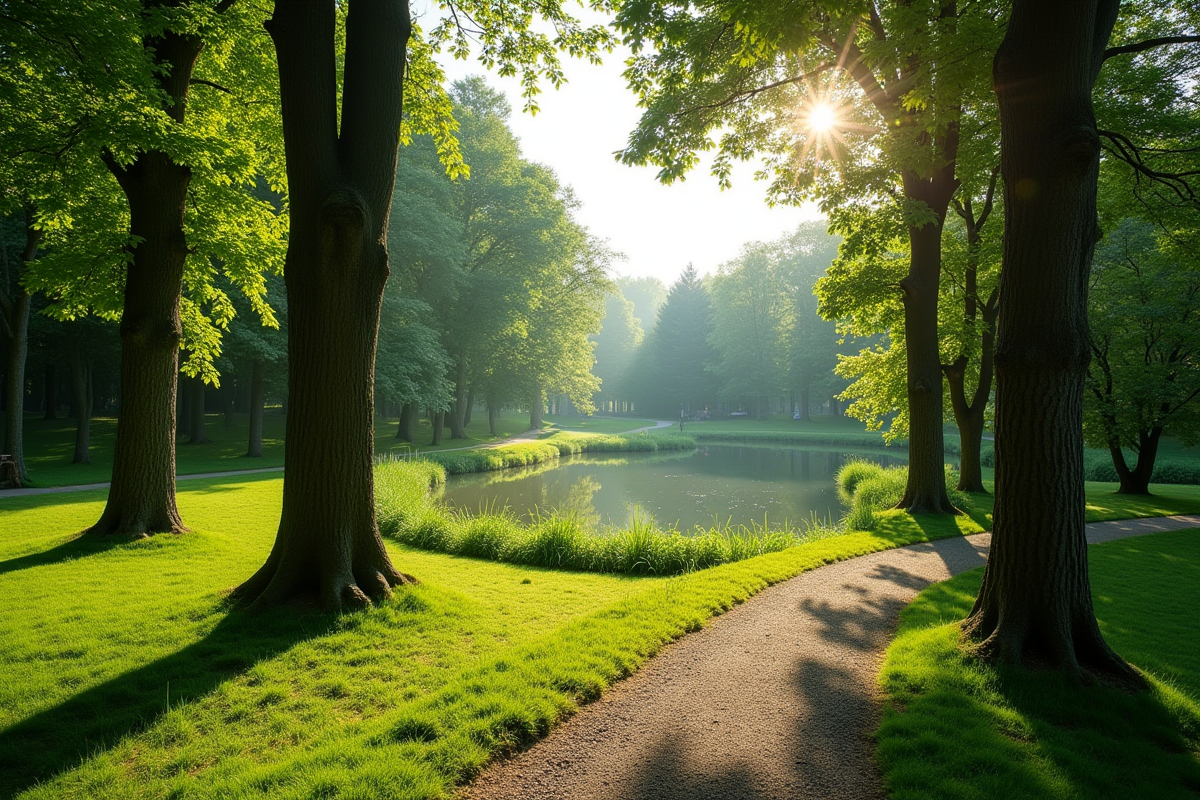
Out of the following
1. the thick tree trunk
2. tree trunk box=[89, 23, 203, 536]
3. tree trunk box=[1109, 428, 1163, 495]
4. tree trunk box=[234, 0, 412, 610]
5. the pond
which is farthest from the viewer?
tree trunk box=[1109, 428, 1163, 495]

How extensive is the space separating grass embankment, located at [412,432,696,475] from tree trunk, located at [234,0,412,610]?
15260 millimetres

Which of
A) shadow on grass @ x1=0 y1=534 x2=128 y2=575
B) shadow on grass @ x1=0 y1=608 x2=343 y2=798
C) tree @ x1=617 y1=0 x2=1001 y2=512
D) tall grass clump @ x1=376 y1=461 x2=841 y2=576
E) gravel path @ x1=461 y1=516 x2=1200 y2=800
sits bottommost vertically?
tall grass clump @ x1=376 y1=461 x2=841 y2=576

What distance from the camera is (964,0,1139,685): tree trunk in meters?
3.98

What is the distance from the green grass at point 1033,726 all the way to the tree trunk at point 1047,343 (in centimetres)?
35

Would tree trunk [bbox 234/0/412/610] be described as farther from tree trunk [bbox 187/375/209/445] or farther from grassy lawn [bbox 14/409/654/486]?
tree trunk [bbox 187/375/209/445]

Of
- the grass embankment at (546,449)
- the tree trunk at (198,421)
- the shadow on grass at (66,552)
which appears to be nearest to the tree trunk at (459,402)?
the grass embankment at (546,449)

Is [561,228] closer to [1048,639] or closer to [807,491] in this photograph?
[807,491]

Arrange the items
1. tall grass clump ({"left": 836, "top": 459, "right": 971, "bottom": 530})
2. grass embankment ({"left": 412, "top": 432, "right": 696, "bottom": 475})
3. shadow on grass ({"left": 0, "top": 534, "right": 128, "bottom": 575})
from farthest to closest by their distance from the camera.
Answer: grass embankment ({"left": 412, "top": 432, "right": 696, "bottom": 475}), tall grass clump ({"left": 836, "top": 459, "right": 971, "bottom": 530}), shadow on grass ({"left": 0, "top": 534, "right": 128, "bottom": 575})

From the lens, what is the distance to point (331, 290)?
16.8 ft

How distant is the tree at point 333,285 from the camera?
5.12 meters

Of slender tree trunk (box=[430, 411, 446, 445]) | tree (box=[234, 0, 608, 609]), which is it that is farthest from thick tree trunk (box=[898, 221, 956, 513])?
slender tree trunk (box=[430, 411, 446, 445])

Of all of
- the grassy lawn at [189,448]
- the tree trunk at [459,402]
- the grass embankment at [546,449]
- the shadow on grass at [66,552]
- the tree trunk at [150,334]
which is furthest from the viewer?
the tree trunk at [459,402]

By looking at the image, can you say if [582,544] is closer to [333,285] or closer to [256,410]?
[333,285]

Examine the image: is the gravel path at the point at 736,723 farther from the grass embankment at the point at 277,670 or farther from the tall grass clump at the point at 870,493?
the tall grass clump at the point at 870,493
